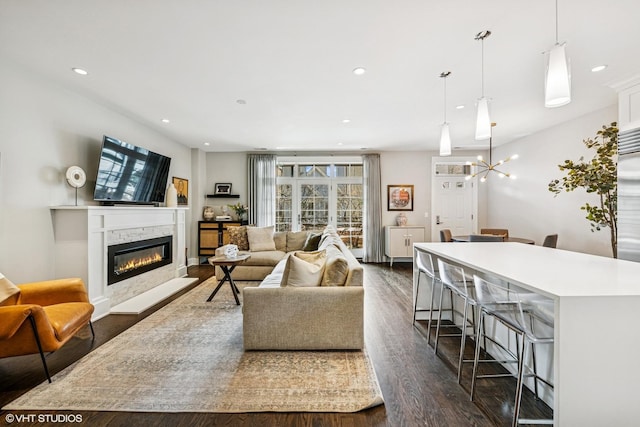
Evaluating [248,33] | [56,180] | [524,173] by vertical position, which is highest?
[248,33]

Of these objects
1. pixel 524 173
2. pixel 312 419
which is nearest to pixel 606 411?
pixel 312 419

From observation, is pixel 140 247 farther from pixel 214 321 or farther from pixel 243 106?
pixel 243 106

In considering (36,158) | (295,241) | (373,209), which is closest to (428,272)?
(295,241)

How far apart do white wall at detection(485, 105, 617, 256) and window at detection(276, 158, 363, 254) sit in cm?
318

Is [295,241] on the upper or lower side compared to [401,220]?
lower

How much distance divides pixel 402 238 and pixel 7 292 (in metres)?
6.08

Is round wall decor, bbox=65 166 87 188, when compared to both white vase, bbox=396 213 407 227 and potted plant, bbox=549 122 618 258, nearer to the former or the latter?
white vase, bbox=396 213 407 227

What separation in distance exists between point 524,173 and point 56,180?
7436 mm

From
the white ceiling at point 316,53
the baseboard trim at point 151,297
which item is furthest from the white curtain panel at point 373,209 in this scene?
the baseboard trim at point 151,297

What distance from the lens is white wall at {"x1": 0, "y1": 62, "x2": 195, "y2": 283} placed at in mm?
2754

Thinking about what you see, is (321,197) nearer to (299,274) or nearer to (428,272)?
(428,272)

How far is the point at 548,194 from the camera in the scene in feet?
16.5

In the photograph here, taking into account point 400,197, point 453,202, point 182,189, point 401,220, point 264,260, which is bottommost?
point 264,260

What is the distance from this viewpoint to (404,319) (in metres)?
3.24
